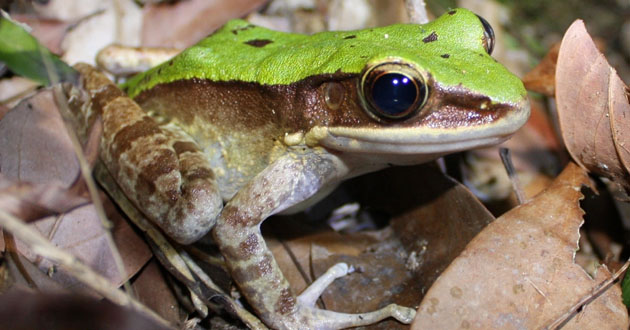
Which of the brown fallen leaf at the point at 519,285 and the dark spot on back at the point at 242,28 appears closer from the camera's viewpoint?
the brown fallen leaf at the point at 519,285

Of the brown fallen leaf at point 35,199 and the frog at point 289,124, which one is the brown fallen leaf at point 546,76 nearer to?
the frog at point 289,124

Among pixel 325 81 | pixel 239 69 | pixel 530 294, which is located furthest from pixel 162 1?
pixel 530 294

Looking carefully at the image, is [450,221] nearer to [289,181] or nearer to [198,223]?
[289,181]

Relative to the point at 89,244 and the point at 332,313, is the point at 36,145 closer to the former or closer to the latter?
the point at 89,244

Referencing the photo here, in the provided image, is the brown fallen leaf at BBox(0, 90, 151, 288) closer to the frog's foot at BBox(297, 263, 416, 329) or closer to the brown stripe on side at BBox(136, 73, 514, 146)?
the brown stripe on side at BBox(136, 73, 514, 146)

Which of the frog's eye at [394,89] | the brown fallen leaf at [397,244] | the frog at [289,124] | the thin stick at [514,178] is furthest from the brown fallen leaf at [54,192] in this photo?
the thin stick at [514,178]

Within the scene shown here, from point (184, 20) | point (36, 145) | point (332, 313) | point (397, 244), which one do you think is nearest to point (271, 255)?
point (332, 313)

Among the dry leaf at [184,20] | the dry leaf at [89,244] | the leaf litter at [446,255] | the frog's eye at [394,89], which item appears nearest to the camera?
the frog's eye at [394,89]
